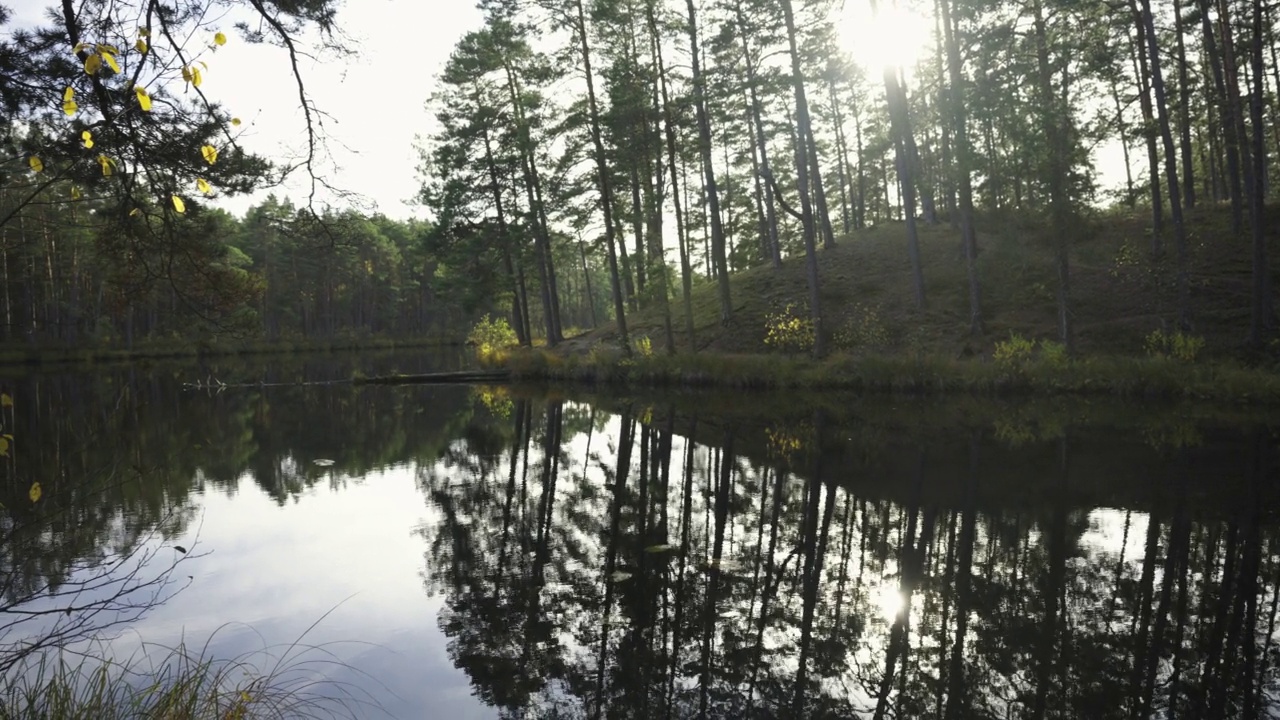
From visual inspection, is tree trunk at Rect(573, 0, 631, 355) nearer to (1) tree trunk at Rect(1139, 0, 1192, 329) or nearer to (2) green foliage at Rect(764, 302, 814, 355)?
(2) green foliage at Rect(764, 302, 814, 355)

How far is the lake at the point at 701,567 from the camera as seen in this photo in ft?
15.6

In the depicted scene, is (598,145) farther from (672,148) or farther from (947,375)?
(947,375)

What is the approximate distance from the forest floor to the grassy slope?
0.21 ft

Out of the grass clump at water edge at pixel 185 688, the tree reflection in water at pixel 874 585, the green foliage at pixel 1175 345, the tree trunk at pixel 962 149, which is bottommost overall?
the tree reflection in water at pixel 874 585

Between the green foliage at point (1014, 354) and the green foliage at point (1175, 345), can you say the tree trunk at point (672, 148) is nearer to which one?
the green foliage at point (1014, 354)

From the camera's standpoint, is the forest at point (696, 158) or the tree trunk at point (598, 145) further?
the tree trunk at point (598, 145)

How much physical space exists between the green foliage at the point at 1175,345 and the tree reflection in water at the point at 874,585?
737 centimetres

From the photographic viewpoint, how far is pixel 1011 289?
25812 mm

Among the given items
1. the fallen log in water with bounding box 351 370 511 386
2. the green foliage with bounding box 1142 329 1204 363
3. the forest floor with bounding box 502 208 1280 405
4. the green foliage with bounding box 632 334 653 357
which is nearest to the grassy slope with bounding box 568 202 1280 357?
the forest floor with bounding box 502 208 1280 405

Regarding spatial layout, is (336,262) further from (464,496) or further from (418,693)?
(418,693)

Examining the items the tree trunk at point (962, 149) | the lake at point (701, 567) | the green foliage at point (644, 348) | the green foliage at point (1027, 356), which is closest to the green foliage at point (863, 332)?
the tree trunk at point (962, 149)

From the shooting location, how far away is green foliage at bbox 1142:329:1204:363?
18.1 metres

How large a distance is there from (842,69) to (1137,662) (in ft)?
63.4

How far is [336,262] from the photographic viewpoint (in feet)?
212
